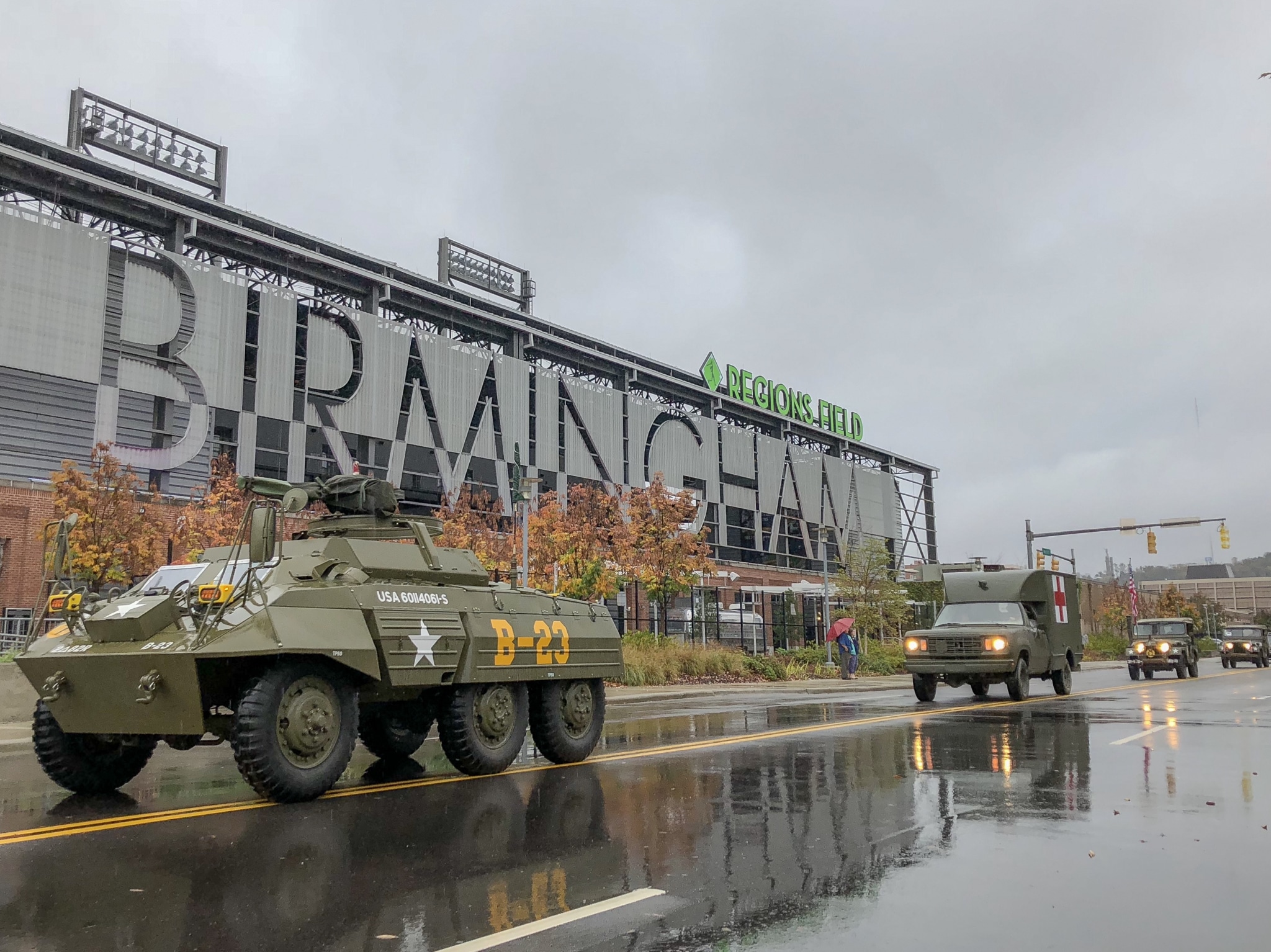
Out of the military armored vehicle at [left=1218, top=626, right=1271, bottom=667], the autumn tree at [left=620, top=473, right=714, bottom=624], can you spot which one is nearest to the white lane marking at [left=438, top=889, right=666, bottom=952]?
the autumn tree at [left=620, top=473, right=714, bottom=624]

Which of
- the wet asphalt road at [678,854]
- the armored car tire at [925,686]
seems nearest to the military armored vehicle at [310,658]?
the wet asphalt road at [678,854]

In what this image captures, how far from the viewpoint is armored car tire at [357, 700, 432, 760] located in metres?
10.1

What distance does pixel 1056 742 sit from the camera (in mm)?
12141

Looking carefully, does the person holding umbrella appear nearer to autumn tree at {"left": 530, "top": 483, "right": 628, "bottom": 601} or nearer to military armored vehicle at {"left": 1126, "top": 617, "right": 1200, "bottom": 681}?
autumn tree at {"left": 530, "top": 483, "right": 628, "bottom": 601}

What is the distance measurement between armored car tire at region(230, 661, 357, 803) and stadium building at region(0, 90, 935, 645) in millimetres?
15183

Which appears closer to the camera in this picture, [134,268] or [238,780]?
[238,780]

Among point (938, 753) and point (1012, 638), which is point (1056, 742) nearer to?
point (938, 753)

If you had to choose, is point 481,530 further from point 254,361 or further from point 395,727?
point 395,727

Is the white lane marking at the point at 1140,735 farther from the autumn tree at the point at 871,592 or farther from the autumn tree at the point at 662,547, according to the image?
the autumn tree at the point at 871,592

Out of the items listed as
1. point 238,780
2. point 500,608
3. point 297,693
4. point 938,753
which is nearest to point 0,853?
point 297,693

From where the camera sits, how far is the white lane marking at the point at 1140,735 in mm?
12349

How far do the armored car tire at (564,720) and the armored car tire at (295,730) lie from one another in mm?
2507

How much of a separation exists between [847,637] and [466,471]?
20.0 m

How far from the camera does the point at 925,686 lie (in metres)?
19.4
